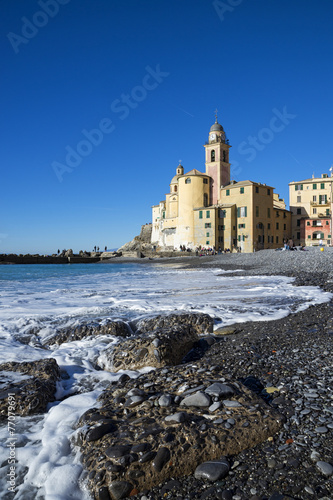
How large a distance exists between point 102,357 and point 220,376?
231 cm

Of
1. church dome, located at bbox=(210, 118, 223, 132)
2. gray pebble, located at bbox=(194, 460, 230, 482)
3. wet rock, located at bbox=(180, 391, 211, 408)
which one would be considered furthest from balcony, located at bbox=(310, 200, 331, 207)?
gray pebble, located at bbox=(194, 460, 230, 482)

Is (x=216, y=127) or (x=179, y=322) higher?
(x=216, y=127)

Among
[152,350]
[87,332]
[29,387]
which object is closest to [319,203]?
[87,332]

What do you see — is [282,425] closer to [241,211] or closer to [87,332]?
[87,332]

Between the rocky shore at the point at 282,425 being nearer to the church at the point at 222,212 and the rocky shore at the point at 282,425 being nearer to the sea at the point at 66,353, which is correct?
the sea at the point at 66,353

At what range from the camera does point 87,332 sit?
22.3ft

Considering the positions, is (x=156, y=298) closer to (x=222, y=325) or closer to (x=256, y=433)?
(x=222, y=325)

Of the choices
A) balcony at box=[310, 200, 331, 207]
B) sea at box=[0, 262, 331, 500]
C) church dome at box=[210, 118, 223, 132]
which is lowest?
sea at box=[0, 262, 331, 500]

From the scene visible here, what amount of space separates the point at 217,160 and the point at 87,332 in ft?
184

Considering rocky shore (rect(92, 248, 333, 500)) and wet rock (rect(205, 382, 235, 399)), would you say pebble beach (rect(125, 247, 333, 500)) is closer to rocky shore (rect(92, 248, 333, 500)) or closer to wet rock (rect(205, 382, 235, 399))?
rocky shore (rect(92, 248, 333, 500))

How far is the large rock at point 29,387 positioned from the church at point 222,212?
51009 mm

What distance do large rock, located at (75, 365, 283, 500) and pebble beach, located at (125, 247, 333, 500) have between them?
0.09 meters

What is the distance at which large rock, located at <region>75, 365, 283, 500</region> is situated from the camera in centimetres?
251

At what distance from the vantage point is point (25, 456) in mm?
2953
